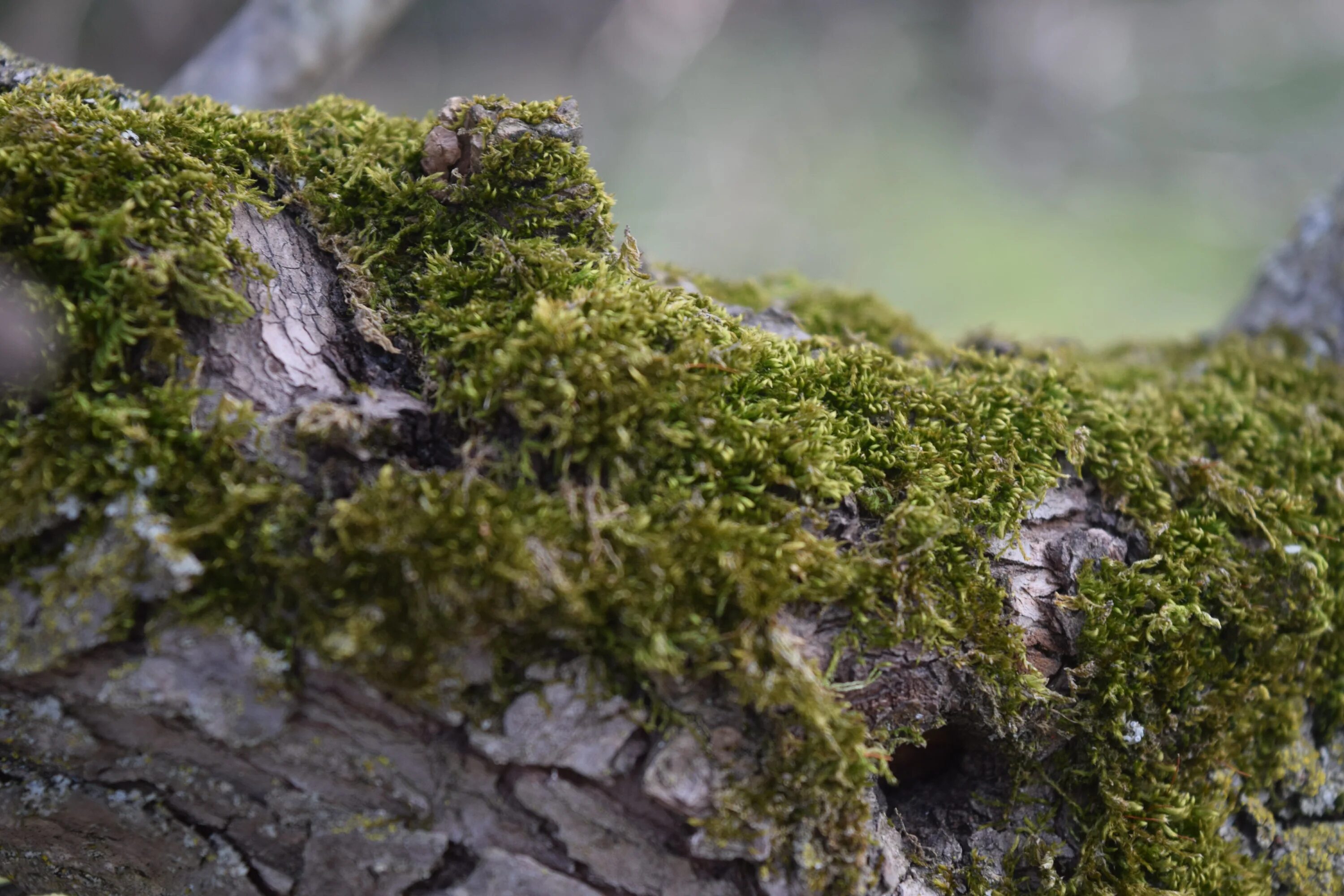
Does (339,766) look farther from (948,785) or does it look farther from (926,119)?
(926,119)

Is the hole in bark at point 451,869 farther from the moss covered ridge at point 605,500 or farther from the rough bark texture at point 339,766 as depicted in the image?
the moss covered ridge at point 605,500

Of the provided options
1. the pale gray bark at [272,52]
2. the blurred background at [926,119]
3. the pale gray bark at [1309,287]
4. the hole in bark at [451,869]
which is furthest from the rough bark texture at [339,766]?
the blurred background at [926,119]

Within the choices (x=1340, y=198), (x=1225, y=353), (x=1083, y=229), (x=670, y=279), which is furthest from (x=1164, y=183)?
(x=670, y=279)

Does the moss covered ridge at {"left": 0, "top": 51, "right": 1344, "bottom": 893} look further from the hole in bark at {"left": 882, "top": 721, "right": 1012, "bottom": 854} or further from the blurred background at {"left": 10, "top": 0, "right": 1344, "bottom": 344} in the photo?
the blurred background at {"left": 10, "top": 0, "right": 1344, "bottom": 344}

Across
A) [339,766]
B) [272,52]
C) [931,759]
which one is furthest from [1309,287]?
[272,52]

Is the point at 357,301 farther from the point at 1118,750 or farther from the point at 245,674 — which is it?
the point at 1118,750
